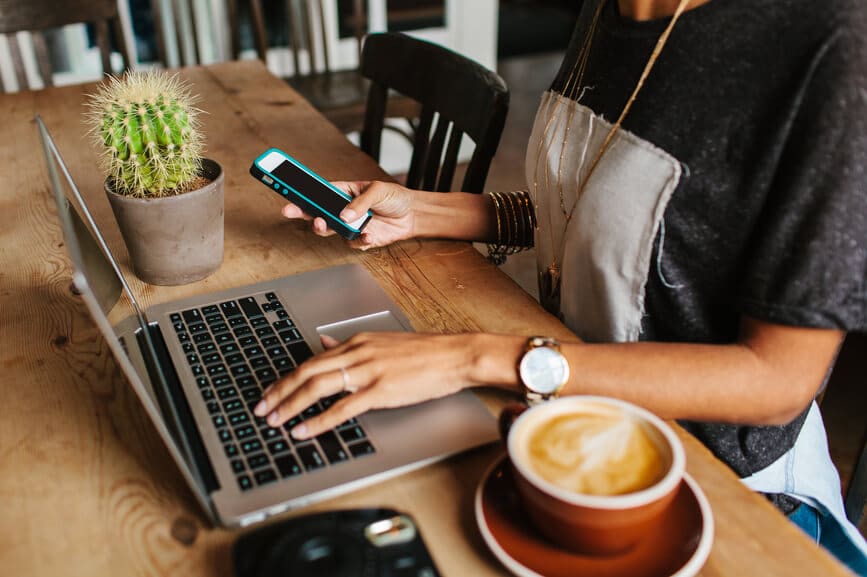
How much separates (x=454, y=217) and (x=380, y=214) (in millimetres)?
111

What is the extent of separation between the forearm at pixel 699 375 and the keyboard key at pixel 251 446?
0.20 meters

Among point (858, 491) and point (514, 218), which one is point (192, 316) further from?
point (858, 491)

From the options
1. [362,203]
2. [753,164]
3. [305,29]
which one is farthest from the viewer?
[305,29]

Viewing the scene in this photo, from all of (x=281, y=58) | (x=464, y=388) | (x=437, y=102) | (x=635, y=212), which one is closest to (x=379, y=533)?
(x=464, y=388)

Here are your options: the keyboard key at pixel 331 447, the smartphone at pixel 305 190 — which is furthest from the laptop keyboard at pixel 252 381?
the smartphone at pixel 305 190

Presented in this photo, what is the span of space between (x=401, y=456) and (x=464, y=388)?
0.11 metres

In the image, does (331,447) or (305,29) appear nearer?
(331,447)

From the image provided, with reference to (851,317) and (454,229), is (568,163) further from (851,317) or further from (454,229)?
(851,317)

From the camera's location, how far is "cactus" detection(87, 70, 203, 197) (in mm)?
821

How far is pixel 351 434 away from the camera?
26.5 inches

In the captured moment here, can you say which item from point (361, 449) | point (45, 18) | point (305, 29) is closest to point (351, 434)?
point (361, 449)

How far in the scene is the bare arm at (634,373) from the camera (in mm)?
692

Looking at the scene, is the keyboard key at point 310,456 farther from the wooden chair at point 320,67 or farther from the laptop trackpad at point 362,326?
the wooden chair at point 320,67

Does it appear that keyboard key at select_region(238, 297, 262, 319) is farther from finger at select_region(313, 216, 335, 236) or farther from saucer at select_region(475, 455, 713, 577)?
saucer at select_region(475, 455, 713, 577)
